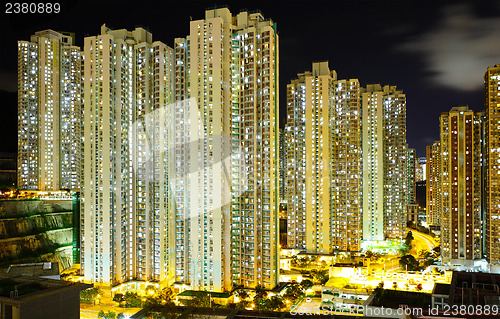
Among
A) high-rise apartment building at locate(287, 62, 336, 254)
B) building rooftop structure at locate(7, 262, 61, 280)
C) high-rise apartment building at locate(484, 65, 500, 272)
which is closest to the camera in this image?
building rooftop structure at locate(7, 262, 61, 280)

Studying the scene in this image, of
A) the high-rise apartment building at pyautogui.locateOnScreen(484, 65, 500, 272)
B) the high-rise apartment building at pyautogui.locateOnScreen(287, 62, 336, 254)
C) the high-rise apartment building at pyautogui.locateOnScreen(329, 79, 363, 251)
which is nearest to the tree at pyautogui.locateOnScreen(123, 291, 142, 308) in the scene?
the high-rise apartment building at pyautogui.locateOnScreen(287, 62, 336, 254)

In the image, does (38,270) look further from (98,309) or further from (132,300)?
(98,309)

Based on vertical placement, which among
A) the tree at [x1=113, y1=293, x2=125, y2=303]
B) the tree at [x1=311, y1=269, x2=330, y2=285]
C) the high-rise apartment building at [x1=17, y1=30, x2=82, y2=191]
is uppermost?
the high-rise apartment building at [x1=17, y1=30, x2=82, y2=191]

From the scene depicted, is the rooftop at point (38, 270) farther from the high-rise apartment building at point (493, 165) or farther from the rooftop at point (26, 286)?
the high-rise apartment building at point (493, 165)

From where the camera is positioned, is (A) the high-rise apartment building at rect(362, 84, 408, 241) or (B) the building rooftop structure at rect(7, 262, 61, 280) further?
(A) the high-rise apartment building at rect(362, 84, 408, 241)

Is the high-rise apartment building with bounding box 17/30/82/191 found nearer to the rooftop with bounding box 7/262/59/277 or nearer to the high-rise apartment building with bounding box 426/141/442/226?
the rooftop with bounding box 7/262/59/277

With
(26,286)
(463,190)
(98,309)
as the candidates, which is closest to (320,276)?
(463,190)
